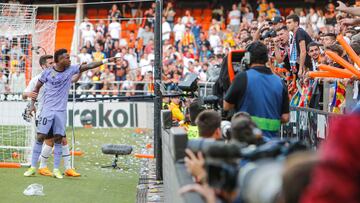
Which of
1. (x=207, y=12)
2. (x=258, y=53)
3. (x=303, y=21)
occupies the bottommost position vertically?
(x=258, y=53)

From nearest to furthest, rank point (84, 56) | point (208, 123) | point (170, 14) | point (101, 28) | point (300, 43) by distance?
point (208, 123)
point (300, 43)
point (84, 56)
point (101, 28)
point (170, 14)

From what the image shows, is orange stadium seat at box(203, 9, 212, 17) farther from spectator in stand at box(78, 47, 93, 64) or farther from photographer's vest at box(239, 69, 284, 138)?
photographer's vest at box(239, 69, 284, 138)

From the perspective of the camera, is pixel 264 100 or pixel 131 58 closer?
pixel 264 100

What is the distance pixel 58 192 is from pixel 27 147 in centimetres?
369

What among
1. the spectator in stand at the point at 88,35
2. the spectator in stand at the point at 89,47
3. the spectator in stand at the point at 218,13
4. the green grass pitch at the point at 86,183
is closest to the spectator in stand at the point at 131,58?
the spectator in stand at the point at 89,47

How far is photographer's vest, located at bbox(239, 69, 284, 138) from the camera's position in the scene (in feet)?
21.5

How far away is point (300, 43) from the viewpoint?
33.8ft

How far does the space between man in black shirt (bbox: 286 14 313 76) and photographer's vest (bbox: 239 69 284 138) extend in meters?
3.45

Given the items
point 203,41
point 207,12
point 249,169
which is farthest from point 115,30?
point 249,169

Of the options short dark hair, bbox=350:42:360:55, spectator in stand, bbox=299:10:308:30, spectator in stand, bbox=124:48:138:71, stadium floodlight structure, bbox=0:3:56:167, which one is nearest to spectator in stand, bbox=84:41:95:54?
spectator in stand, bbox=124:48:138:71

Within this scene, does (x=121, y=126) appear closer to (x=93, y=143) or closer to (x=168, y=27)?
(x=93, y=143)

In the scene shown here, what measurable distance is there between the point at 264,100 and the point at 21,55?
390 inches

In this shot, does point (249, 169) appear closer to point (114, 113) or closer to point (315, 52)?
point (315, 52)

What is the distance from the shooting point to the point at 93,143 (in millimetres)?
17859
